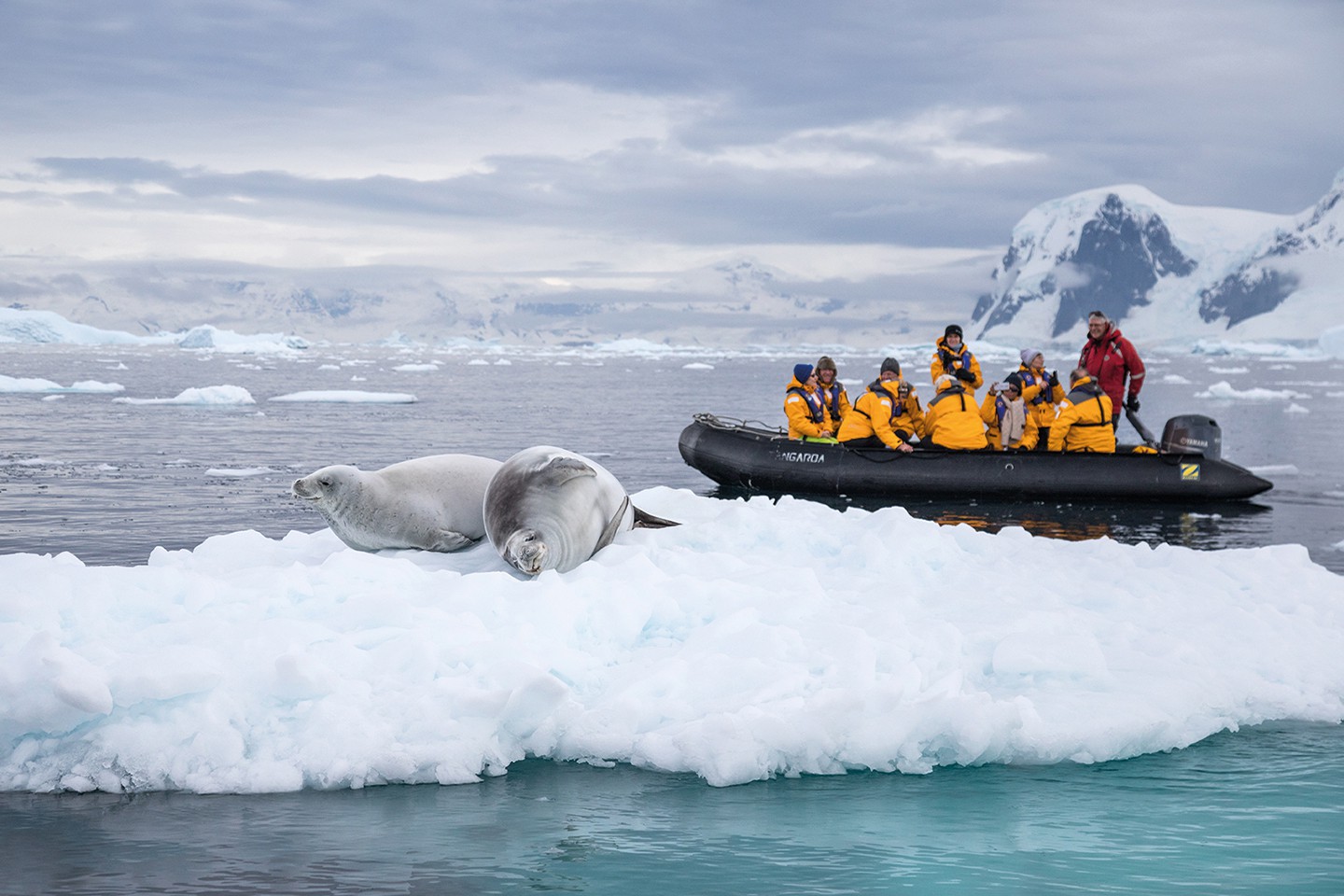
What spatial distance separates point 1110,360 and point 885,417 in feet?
9.11

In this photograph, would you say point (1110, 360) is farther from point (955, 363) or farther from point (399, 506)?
point (399, 506)

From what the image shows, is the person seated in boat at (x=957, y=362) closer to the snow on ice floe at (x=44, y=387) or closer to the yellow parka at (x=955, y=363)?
the yellow parka at (x=955, y=363)

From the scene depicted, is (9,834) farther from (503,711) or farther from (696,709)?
(696,709)

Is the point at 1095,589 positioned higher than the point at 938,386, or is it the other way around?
the point at 938,386

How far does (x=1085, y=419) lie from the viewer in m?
13.4

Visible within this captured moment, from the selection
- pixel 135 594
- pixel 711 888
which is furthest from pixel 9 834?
pixel 711 888

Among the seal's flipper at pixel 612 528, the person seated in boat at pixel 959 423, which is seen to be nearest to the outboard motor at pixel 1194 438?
the person seated in boat at pixel 959 423

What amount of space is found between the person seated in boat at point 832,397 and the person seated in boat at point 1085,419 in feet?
8.21

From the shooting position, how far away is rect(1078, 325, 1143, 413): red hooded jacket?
13.5 m

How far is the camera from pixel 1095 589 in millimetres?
6539

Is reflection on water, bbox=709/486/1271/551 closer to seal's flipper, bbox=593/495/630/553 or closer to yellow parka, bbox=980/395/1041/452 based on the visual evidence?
yellow parka, bbox=980/395/1041/452

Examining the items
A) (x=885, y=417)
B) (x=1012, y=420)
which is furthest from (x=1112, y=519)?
(x=885, y=417)

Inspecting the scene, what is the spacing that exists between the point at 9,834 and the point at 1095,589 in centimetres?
533

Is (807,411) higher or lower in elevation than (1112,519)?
higher
